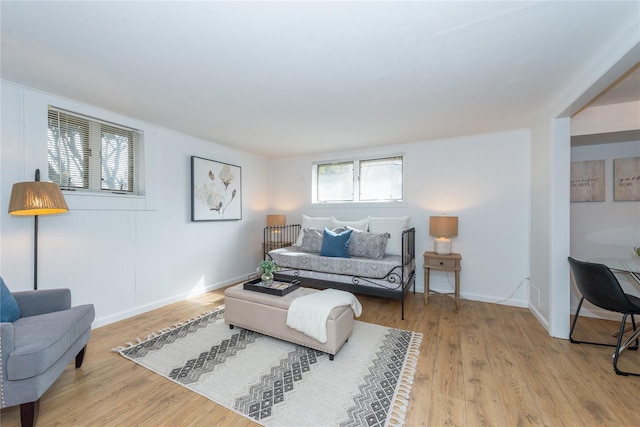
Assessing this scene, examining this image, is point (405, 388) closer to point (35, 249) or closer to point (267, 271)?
point (267, 271)

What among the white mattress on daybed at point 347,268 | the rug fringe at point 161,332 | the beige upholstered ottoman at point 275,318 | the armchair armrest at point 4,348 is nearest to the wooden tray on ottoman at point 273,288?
the beige upholstered ottoman at point 275,318

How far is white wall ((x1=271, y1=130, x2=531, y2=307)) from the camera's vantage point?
134 inches

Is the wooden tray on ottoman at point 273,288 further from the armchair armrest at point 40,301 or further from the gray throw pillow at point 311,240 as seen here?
the armchair armrest at point 40,301

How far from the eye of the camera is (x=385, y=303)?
352cm

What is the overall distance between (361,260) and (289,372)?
1581 millimetres

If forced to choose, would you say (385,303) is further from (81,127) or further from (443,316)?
(81,127)

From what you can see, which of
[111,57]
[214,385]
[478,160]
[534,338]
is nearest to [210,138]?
[111,57]

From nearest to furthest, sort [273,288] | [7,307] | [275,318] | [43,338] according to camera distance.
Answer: [43,338], [7,307], [275,318], [273,288]

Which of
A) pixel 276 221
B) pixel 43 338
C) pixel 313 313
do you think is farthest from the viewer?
pixel 276 221

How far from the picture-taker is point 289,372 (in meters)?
1.97

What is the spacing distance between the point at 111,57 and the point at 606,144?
16.0 feet

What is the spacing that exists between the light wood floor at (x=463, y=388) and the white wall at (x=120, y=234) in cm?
58

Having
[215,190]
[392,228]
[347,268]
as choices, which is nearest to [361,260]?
[347,268]

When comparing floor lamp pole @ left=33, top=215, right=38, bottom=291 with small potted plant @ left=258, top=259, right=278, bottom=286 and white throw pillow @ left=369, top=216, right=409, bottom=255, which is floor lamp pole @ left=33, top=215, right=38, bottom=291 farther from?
white throw pillow @ left=369, top=216, right=409, bottom=255
